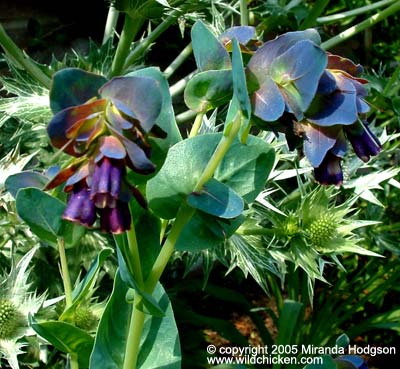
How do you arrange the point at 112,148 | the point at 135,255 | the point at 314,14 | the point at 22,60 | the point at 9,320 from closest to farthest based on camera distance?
the point at 112,148, the point at 135,255, the point at 9,320, the point at 22,60, the point at 314,14

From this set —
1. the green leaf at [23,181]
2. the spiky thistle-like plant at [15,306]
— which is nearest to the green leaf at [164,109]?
the green leaf at [23,181]

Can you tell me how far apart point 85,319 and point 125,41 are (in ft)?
1.51

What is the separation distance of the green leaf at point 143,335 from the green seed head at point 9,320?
1.22ft

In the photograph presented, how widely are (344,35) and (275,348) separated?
64 cm

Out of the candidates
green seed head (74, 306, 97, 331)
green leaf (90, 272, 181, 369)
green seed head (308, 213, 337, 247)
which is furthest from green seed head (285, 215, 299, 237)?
green leaf (90, 272, 181, 369)

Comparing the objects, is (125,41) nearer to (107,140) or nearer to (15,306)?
(15,306)

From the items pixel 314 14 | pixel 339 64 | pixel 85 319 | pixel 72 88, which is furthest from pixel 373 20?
pixel 72 88

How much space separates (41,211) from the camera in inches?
20.5

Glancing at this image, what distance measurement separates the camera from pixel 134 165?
1.34ft

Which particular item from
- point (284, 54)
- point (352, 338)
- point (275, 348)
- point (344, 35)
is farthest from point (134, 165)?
point (352, 338)

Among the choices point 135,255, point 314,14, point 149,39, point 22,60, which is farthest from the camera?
point 314,14

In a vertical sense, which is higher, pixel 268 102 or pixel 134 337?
pixel 268 102

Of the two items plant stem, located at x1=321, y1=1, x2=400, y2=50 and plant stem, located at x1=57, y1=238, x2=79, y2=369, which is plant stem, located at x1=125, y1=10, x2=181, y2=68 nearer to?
plant stem, located at x1=321, y1=1, x2=400, y2=50

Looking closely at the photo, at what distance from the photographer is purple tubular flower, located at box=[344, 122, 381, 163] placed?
48cm
